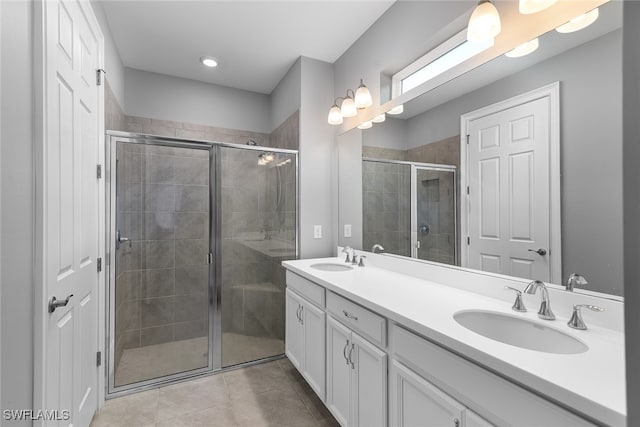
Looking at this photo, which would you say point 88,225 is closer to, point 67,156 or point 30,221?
point 67,156

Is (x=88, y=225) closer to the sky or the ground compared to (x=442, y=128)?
closer to the ground

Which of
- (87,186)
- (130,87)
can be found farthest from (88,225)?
(130,87)

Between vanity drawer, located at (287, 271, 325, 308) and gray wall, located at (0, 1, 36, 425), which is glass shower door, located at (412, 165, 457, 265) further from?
gray wall, located at (0, 1, 36, 425)

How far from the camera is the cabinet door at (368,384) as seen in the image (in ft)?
4.13

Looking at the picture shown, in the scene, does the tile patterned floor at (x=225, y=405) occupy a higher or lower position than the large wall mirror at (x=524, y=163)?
lower

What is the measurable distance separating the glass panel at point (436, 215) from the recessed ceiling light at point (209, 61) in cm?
216

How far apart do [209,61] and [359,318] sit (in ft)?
8.66

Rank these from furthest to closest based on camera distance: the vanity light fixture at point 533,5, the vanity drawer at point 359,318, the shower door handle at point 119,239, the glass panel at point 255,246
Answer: the glass panel at point 255,246 → the shower door handle at point 119,239 → the vanity drawer at point 359,318 → the vanity light fixture at point 533,5

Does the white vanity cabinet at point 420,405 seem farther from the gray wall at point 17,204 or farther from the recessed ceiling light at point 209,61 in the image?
the recessed ceiling light at point 209,61

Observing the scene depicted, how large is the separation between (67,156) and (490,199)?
6.53ft

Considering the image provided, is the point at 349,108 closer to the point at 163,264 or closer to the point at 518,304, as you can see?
the point at 518,304

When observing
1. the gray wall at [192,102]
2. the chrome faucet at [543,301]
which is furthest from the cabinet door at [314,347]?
the gray wall at [192,102]

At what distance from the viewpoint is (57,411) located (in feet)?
4.08

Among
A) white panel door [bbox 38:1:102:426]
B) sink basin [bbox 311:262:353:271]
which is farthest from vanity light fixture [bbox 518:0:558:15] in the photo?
white panel door [bbox 38:1:102:426]
